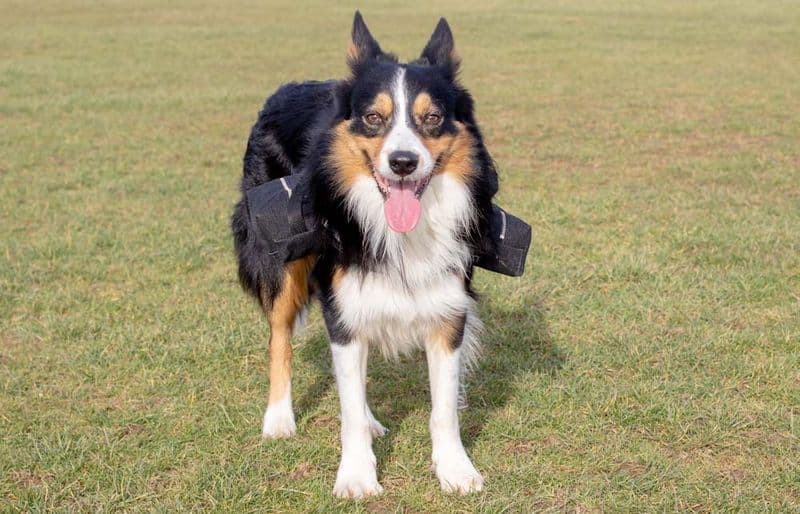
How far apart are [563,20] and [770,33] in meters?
6.20

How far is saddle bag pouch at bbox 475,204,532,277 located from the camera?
4.25 m

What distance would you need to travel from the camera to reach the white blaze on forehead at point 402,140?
138 inches

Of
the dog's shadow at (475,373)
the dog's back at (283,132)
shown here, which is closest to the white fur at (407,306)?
the dog's shadow at (475,373)

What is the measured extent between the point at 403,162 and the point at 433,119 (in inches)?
12.1

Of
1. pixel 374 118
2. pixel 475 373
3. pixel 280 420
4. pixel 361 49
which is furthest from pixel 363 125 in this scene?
pixel 475 373

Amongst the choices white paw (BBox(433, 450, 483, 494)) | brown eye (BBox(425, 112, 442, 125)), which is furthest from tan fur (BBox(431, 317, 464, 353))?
brown eye (BBox(425, 112, 442, 125))

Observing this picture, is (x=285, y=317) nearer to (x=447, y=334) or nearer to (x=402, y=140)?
(x=447, y=334)

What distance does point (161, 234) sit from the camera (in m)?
7.71

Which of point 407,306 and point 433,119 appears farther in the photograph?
point 407,306

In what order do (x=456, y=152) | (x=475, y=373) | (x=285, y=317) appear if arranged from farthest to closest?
(x=475, y=373), (x=285, y=317), (x=456, y=152)

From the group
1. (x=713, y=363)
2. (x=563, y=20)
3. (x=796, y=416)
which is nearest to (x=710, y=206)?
(x=713, y=363)

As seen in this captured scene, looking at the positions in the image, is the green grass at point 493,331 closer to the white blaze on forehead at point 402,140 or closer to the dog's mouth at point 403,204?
the dog's mouth at point 403,204

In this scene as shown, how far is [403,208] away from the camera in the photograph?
12.0 feet

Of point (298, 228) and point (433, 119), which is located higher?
point (433, 119)
